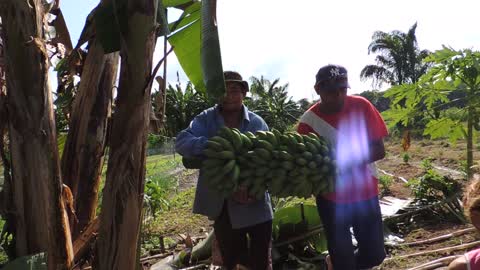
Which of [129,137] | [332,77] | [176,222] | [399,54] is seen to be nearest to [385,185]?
[176,222]

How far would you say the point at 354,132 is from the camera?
285cm

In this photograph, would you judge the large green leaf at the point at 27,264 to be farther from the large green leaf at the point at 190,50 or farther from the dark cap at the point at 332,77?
the dark cap at the point at 332,77

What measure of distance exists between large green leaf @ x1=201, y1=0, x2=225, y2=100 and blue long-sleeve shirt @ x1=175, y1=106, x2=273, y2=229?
0.71 m

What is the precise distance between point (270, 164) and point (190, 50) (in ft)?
2.74

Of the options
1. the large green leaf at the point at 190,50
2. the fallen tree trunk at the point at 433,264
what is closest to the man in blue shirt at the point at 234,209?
the large green leaf at the point at 190,50

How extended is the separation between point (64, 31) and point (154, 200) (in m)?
4.29

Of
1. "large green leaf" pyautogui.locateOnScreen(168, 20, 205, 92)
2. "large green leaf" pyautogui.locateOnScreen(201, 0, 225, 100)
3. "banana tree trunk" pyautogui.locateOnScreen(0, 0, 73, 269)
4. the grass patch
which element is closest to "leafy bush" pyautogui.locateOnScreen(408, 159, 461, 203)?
the grass patch

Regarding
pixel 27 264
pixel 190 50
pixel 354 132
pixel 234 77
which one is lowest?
pixel 27 264

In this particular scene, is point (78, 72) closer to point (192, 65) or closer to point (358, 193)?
point (192, 65)

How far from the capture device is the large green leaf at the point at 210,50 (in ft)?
6.24

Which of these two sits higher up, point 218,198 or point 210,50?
point 210,50

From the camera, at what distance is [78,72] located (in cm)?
274

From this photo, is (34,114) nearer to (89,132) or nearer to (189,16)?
(89,132)

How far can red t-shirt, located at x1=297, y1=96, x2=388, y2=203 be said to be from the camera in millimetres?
2789
